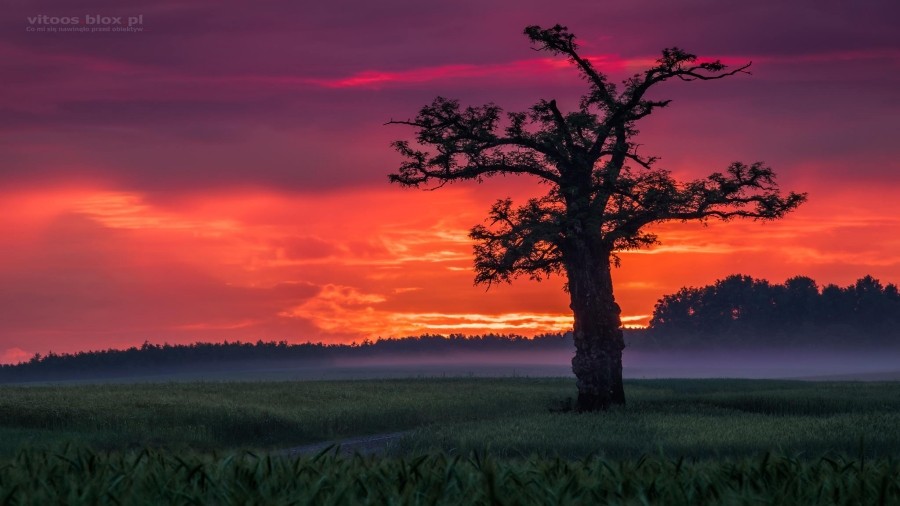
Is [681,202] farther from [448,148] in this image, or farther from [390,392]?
[390,392]

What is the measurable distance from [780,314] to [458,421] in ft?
360

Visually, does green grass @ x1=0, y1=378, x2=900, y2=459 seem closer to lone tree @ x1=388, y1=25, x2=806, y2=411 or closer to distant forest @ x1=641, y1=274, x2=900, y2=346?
lone tree @ x1=388, y1=25, x2=806, y2=411

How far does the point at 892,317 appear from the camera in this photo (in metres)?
136

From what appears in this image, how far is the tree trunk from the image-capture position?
35750mm

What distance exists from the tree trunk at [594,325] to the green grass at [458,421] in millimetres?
1361

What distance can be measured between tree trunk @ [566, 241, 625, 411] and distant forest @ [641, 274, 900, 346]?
330 ft

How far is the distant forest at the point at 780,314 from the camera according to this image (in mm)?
133000

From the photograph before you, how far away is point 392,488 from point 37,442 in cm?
2506

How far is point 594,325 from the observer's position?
118 feet

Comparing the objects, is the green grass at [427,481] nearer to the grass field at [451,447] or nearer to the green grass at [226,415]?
the grass field at [451,447]

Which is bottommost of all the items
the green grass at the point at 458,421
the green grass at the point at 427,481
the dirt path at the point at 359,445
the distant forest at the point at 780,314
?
the dirt path at the point at 359,445

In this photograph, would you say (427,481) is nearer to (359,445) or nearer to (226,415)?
(359,445)

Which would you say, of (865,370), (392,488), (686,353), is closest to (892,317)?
(865,370)

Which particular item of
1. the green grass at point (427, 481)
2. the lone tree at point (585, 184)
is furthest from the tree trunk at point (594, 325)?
the green grass at point (427, 481)
